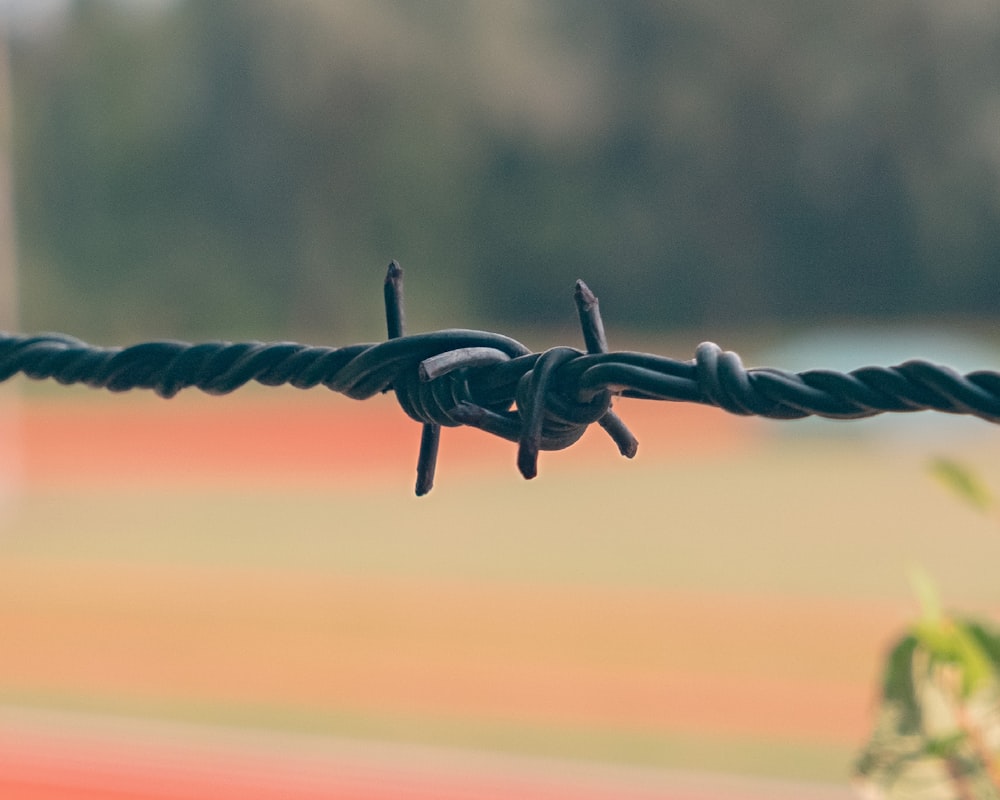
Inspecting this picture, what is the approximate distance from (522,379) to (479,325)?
17336 mm

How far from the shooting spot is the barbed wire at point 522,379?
38 centimetres

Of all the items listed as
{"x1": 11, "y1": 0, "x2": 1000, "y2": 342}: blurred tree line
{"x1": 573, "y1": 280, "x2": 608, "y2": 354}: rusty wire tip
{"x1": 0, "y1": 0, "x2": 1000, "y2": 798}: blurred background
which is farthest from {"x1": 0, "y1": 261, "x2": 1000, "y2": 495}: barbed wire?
{"x1": 11, "y1": 0, "x2": 1000, "y2": 342}: blurred tree line

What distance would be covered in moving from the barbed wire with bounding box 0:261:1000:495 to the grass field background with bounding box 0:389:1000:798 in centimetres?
303

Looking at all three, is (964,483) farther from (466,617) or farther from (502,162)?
(502,162)

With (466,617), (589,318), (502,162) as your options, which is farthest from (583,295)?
(502,162)

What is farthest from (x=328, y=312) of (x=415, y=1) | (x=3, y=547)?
(x=3, y=547)

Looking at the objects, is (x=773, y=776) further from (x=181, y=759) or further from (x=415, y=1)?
(x=415, y=1)

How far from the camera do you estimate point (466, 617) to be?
5.33 metres

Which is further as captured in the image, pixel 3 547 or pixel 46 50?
pixel 46 50

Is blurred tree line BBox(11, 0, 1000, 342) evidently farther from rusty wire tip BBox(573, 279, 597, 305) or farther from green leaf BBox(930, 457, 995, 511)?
rusty wire tip BBox(573, 279, 597, 305)

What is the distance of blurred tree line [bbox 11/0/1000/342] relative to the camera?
58.2 feet

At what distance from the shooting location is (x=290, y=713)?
13.5ft

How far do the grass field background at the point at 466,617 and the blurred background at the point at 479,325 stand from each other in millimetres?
27

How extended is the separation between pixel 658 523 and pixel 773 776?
13.9 ft
